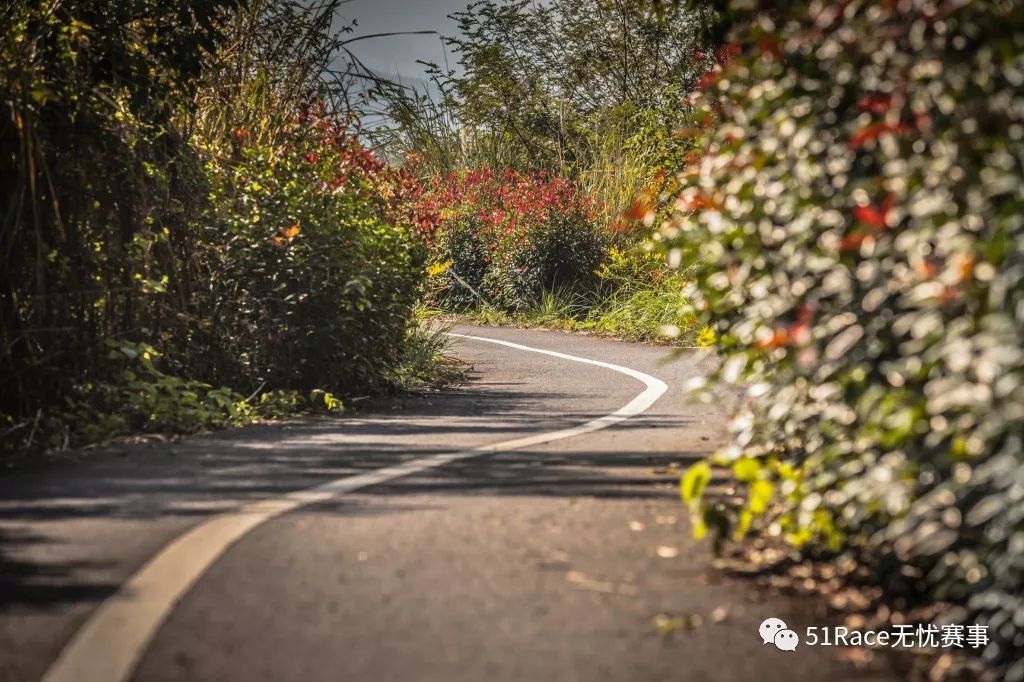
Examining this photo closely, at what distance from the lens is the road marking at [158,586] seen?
4.39 meters

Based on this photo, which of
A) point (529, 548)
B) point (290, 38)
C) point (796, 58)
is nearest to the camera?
point (796, 58)

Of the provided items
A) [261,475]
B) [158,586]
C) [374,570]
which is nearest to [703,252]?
[374,570]

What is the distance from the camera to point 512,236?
2648cm

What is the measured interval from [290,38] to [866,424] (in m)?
10.6

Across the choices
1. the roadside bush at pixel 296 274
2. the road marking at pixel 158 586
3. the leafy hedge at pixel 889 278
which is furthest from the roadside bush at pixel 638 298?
the leafy hedge at pixel 889 278

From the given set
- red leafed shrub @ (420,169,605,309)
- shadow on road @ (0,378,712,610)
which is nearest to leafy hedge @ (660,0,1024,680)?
shadow on road @ (0,378,712,610)

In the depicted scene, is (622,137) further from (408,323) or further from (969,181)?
(969,181)

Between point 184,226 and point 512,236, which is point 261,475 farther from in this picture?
point 512,236

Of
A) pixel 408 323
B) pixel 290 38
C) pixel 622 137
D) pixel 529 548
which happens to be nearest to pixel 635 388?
pixel 408 323

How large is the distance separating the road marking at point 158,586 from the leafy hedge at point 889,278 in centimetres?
196

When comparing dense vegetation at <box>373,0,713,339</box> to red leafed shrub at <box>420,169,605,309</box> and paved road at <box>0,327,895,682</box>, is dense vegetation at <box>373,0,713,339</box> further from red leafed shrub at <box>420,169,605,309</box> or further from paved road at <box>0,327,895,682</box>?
paved road at <box>0,327,895,682</box>

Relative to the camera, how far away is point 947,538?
4355 millimetres

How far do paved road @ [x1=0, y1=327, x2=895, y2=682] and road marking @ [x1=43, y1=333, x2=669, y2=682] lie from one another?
13mm

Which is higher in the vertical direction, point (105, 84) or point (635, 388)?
point (105, 84)
